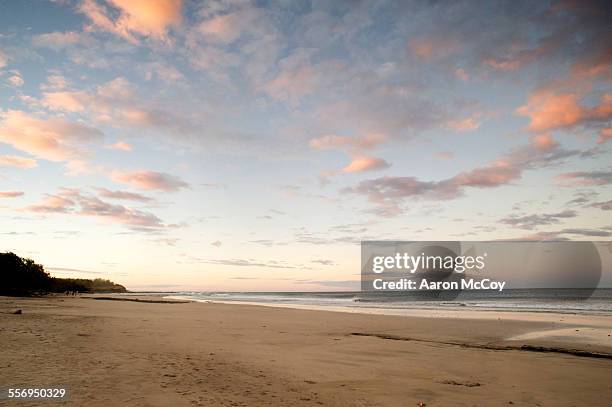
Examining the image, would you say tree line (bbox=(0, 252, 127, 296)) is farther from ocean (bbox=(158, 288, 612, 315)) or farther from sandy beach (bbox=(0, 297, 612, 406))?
sandy beach (bbox=(0, 297, 612, 406))

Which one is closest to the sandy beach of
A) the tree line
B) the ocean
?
the ocean

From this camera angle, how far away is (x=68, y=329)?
49.2 ft

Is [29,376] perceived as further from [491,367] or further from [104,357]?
[491,367]

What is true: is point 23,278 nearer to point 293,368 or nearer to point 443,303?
point 443,303

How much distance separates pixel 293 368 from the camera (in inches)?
385

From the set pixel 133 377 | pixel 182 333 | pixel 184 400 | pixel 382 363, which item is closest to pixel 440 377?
pixel 382 363

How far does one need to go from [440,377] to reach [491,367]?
239 centimetres

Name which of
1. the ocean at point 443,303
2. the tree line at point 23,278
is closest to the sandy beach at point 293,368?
the ocean at point 443,303

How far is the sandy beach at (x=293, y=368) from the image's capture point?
7.27m

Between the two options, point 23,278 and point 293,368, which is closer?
point 293,368

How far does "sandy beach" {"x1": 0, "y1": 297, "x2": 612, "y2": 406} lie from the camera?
23.8ft

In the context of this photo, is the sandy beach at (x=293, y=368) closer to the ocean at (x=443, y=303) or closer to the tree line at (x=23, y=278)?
the ocean at (x=443, y=303)

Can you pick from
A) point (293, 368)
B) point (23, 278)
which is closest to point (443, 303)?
point (293, 368)

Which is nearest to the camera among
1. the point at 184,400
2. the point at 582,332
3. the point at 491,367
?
the point at 184,400
